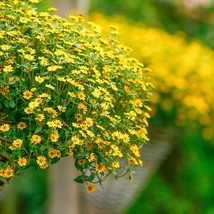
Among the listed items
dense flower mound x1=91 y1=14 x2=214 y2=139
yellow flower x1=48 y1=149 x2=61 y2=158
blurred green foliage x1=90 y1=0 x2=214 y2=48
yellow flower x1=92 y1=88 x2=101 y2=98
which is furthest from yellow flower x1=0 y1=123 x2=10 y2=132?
blurred green foliage x1=90 y1=0 x2=214 y2=48

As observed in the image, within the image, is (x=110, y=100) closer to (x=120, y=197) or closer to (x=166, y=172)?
(x=120, y=197)

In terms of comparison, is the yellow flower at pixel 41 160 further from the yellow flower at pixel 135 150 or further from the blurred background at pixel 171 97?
the blurred background at pixel 171 97

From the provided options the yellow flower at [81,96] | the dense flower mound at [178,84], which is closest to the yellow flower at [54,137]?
the yellow flower at [81,96]

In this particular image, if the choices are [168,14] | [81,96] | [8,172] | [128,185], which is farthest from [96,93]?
[168,14]

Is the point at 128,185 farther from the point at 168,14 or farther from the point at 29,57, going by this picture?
the point at 168,14

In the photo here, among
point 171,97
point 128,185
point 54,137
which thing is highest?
point 54,137

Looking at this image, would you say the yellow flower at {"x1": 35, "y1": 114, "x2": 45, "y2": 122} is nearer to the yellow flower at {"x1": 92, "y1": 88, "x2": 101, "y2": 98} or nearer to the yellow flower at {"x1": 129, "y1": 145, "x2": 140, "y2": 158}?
the yellow flower at {"x1": 92, "y1": 88, "x2": 101, "y2": 98}

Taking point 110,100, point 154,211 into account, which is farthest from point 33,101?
point 154,211

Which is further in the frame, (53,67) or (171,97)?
(171,97)
